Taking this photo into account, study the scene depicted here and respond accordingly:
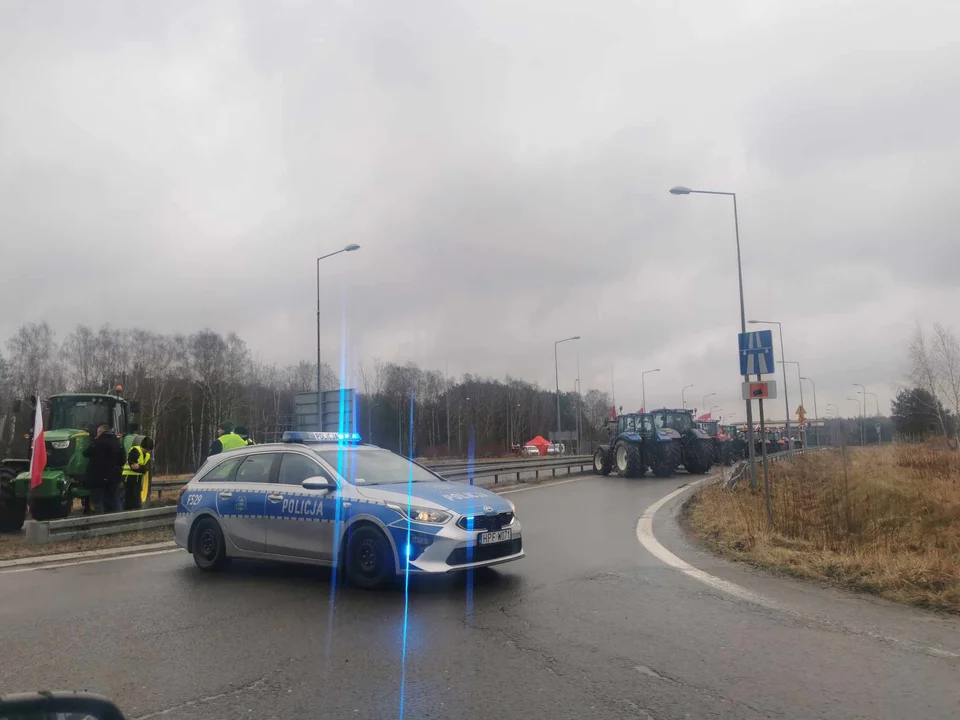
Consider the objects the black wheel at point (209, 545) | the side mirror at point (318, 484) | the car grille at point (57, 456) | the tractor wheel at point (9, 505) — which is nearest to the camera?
the side mirror at point (318, 484)

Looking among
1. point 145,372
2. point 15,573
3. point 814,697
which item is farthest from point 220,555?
point 145,372

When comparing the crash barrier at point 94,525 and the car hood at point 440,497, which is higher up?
the car hood at point 440,497

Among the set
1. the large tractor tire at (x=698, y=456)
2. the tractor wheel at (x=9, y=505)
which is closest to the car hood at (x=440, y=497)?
the tractor wheel at (x=9, y=505)

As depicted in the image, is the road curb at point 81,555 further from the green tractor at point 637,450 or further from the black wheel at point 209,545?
the green tractor at point 637,450

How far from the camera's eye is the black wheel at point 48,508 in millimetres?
13102

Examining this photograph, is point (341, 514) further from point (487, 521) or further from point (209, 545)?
point (209, 545)

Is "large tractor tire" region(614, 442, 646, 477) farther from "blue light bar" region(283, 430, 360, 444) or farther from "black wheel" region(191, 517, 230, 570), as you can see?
"black wheel" region(191, 517, 230, 570)

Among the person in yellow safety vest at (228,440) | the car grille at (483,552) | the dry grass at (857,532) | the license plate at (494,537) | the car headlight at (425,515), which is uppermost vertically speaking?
the person in yellow safety vest at (228,440)

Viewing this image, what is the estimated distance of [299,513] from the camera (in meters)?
8.16

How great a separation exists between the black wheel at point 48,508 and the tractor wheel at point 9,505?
43 cm

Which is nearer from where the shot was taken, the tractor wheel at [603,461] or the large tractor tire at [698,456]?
the tractor wheel at [603,461]

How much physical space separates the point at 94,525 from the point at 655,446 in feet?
68.3

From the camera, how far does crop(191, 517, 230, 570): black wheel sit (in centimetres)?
887

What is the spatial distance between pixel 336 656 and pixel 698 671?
98.6 inches
